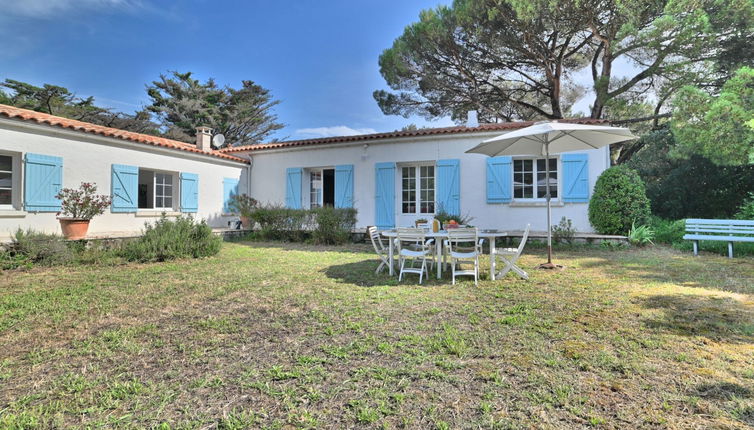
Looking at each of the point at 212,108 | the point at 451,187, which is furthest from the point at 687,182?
the point at 212,108

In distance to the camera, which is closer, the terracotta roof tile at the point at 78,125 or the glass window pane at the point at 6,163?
the terracotta roof tile at the point at 78,125

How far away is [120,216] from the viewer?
8.62m

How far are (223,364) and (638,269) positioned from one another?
5.96 m

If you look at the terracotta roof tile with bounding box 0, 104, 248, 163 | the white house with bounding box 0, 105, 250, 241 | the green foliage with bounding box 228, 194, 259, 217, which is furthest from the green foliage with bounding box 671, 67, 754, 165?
the terracotta roof tile with bounding box 0, 104, 248, 163

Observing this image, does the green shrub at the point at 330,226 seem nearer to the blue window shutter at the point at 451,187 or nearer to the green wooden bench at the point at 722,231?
the blue window shutter at the point at 451,187

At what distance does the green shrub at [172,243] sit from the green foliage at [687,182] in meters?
12.1

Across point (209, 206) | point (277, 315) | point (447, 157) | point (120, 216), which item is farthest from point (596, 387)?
point (209, 206)

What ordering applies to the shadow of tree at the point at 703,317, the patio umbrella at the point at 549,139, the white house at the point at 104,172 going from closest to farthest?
the shadow of tree at the point at 703,317
the patio umbrella at the point at 549,139
the white house at the point at 104,172

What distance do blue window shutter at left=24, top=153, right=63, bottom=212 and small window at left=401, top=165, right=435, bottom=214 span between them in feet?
27.1

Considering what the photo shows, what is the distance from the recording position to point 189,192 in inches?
400

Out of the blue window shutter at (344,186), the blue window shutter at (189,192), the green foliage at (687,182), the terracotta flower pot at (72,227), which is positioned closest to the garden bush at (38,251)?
the terracotta flower pot at (72,227)

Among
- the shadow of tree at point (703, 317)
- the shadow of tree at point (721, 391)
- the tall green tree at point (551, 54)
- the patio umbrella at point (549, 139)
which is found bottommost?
the shadow of tree at point (721, 391)

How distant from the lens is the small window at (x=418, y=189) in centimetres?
981

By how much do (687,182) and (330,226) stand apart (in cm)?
1115
